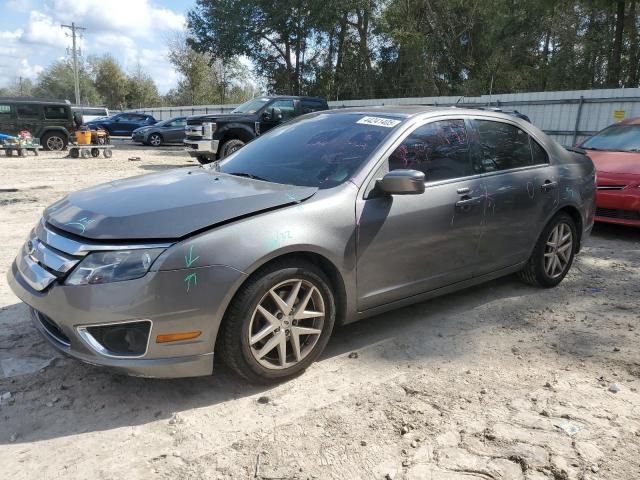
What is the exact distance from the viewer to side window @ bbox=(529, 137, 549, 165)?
467 centimetres

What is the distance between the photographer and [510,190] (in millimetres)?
4250

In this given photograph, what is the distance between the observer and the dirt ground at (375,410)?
244 cm

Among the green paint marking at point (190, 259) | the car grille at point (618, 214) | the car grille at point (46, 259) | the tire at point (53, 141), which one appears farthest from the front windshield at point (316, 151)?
the tire at point (53, 141)

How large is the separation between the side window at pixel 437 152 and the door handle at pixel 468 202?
0.19 meters

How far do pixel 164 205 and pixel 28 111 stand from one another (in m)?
19.8

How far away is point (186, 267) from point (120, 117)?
97.1ft

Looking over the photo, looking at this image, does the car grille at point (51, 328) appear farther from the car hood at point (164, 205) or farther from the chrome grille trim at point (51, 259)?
the car hood at point (164, 205)

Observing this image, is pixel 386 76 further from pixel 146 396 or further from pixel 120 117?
pixel 146 396

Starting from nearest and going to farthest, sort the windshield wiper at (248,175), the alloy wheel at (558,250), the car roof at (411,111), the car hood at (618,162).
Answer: the windshield wiper at (248,175)
the car roof at (411,111)
the alloy wheel at (558,250)
the car hood at (618,162)

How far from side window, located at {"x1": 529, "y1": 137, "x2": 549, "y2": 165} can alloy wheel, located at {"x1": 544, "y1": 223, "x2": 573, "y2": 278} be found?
60 centimetres

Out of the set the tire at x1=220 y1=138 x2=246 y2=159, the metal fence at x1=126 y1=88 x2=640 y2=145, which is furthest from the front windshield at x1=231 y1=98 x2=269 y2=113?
the metal fence at x1=126 y1=88 x2=640 y2=145

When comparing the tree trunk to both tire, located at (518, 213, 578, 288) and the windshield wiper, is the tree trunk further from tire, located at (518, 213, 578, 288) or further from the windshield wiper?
the windshield wiper

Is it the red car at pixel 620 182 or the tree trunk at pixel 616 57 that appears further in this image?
the tree trunk at pixel 616 57

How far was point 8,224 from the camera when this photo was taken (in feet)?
22.8
